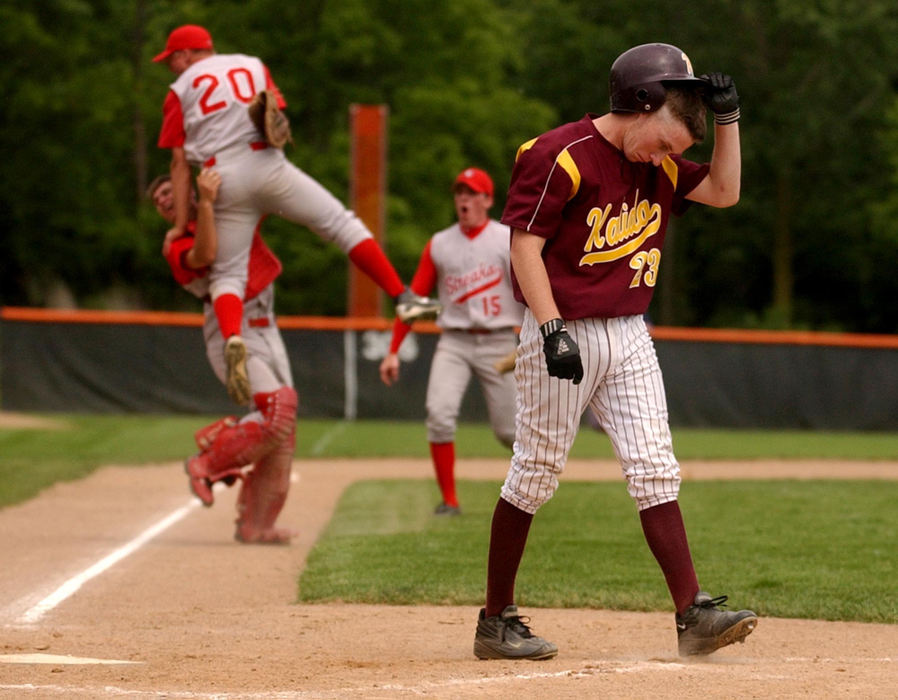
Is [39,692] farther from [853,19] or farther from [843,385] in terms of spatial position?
[853,19]

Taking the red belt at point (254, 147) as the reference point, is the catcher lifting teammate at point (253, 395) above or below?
below

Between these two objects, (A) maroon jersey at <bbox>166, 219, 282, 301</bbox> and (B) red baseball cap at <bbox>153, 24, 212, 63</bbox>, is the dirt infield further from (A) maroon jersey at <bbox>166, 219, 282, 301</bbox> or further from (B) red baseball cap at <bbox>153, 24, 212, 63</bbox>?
(B) red baseball cap at <bbox>153, 24, 212, 63</bbox>

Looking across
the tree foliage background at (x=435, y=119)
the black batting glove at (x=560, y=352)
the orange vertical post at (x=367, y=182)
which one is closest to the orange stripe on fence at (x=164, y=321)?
the orange vertical post at (x=367, y=182)

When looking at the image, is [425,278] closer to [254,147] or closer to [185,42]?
[254,147]

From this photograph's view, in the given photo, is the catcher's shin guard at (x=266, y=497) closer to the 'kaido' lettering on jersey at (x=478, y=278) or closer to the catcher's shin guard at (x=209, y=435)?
the catcher's shin guard at (x=209, y=435)

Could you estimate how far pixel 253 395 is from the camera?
8219 millimetres

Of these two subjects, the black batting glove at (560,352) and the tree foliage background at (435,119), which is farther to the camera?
the tree foliage background at (435,119)

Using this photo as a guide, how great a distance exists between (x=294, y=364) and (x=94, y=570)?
14199 millimetres

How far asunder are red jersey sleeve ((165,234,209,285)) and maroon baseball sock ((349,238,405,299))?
2.77ft

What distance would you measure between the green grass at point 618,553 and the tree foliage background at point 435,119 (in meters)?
26.3

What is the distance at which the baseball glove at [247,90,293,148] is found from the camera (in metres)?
8.06

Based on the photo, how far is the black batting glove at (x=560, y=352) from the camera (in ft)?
15.7

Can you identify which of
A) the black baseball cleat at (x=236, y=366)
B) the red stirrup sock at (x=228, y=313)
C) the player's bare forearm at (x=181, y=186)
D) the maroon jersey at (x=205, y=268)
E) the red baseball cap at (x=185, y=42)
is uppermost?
the red baseball cap at (x=185, y=42)

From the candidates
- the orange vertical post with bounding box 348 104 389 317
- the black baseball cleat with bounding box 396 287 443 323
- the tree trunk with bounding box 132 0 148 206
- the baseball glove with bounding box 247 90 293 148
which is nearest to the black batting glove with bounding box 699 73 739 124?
the black baseball cleat with bounding box 396 287 443 323
